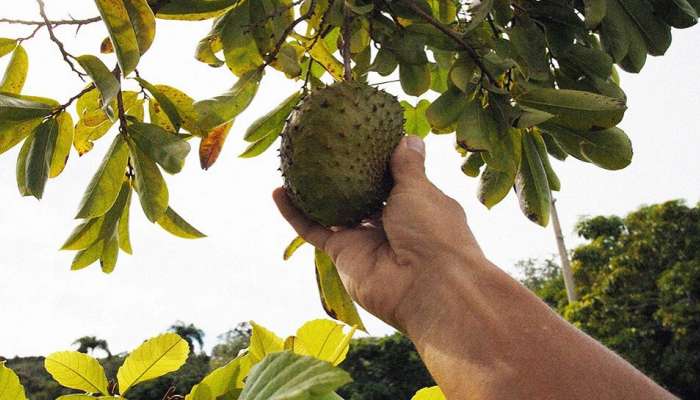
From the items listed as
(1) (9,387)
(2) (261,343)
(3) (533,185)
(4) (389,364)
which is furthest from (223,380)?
(4) (389,364)

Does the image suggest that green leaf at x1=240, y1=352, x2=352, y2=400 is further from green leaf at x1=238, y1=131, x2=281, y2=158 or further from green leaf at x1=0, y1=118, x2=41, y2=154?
green leaf at x1=238, y1=131, x2=281, y2=158

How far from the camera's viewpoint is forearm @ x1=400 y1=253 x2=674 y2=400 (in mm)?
998

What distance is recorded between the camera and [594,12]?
1.25 meters

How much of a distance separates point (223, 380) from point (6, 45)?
795 millimetres

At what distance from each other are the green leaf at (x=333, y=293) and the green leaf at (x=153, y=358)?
52cm

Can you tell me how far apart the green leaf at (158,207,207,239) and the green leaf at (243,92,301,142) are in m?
0.22

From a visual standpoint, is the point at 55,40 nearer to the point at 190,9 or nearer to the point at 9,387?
the point at 190,9

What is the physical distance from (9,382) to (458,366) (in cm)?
61

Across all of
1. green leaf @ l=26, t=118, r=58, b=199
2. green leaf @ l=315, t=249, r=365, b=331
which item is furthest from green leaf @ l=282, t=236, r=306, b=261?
green leaf @ l=26, t=118, r=58, b=199

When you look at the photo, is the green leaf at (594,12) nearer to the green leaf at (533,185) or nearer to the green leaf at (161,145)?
the green leaf at (533,185)

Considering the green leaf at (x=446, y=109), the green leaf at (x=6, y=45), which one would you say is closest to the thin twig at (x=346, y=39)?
the green leaf at (x=446, y=109)

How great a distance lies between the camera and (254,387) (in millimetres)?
582

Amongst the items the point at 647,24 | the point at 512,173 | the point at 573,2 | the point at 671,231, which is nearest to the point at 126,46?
the point at 512,173

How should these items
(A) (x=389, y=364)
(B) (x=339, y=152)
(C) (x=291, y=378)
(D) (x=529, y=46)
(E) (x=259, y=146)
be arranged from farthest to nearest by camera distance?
1. (A) (x=389, y=364)
2. (E) (x=259, y=146)
3. (D) (x=529, y=46)
4. (B) (x=339, y=152)
5. (C) (x=291, y=378)
